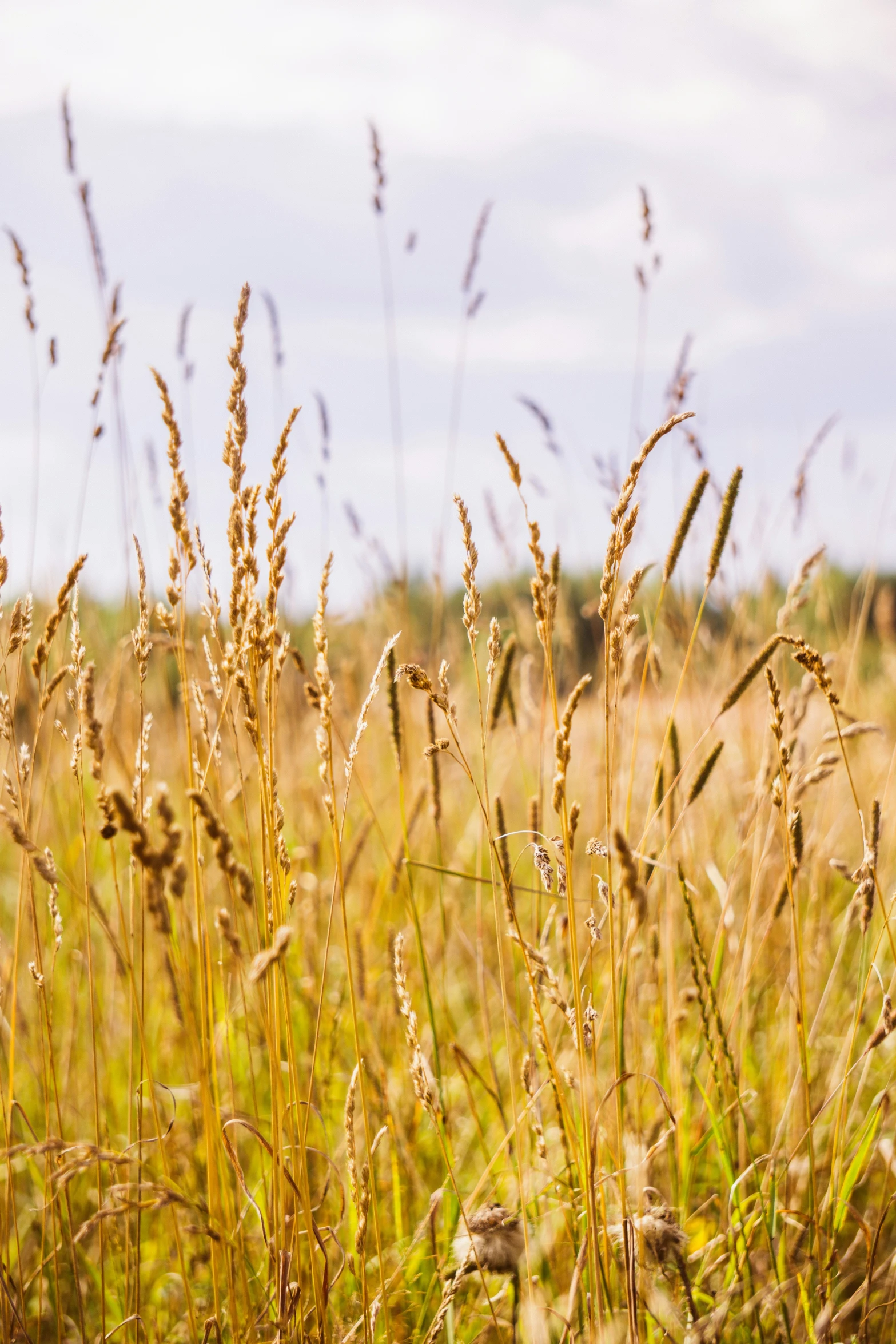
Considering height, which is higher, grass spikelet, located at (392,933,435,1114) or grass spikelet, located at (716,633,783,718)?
grass spikelet, located at (716,633,783,718)

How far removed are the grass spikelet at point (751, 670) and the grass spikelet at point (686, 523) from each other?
0.49 ft

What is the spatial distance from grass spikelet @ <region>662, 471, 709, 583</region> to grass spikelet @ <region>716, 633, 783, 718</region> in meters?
0.15

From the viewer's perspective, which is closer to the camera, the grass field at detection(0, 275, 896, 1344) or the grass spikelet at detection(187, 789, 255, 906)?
the grass spikelet at detection(187, 789, 255, 906)

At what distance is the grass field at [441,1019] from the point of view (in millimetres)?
879

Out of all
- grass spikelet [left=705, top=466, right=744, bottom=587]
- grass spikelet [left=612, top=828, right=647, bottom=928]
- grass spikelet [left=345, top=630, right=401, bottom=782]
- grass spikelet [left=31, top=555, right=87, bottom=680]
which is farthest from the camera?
grass spikelet [left=705, top=466, right=744, bottom=587]

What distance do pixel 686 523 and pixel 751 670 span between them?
21 cm

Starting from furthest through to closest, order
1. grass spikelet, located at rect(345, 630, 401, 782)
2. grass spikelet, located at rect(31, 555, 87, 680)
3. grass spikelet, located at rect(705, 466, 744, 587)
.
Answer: grass spikelet, located at rect(705, 466, 744, 587) < grass spikelet, located at rect(31, 555, 87, 680) < grass spikelet, located at rect(345, 630, 401, 782)

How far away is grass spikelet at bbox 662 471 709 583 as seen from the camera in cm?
112

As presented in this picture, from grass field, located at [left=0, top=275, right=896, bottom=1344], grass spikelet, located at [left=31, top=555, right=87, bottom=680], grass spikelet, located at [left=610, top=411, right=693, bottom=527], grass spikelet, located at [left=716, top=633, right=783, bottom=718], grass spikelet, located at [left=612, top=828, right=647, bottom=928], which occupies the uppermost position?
grass spikelet, located at [left=610, top=411, right=693, bottom=527]

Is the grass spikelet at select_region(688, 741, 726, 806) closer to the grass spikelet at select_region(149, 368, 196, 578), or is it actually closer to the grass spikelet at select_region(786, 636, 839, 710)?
the grass spikelet at select_region(786, 636, 839, 710)

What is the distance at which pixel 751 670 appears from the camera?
106cm

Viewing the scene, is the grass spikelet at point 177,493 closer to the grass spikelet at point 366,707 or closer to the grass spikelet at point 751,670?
the grass spikelet at point 366,707

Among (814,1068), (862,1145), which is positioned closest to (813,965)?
(814,1068)

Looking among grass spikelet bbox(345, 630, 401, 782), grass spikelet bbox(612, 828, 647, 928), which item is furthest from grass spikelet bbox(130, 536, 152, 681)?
grass spikelet bbox(612, 828, 647, 928)
